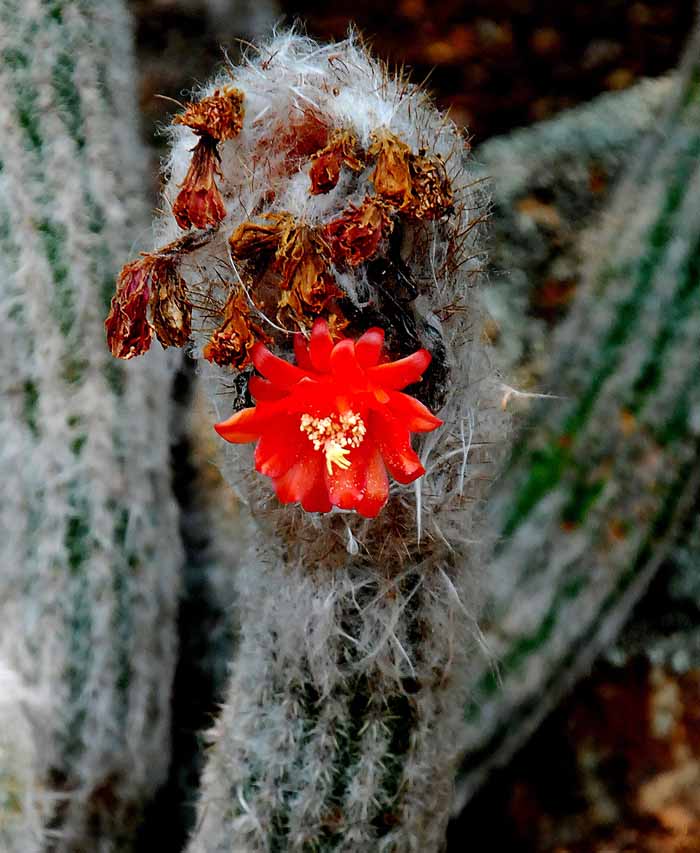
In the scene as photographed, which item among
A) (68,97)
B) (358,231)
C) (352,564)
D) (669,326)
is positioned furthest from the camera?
(669,326)

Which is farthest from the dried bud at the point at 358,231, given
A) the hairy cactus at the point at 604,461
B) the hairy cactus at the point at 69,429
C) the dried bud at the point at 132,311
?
the hairy cactus at the point at 604,461

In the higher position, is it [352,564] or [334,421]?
[334,421]

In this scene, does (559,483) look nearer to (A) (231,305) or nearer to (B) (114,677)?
(B) (114,677)

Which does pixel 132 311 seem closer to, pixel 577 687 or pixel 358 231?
pixel 358 231

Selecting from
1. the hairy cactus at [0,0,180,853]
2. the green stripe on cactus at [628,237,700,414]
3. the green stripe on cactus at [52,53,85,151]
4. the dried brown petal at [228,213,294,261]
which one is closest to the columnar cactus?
the dried brown petal at [228,213,294,261]

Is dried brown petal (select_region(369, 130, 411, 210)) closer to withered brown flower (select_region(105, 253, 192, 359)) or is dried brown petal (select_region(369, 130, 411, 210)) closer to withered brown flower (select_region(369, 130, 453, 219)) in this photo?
withered brown flower (select_region(369, 130, 453, 219))

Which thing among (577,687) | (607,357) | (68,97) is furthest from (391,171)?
(577,687)

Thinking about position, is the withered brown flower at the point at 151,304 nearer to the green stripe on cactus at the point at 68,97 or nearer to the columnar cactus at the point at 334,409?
the columnar cactus at the point at 334,409
